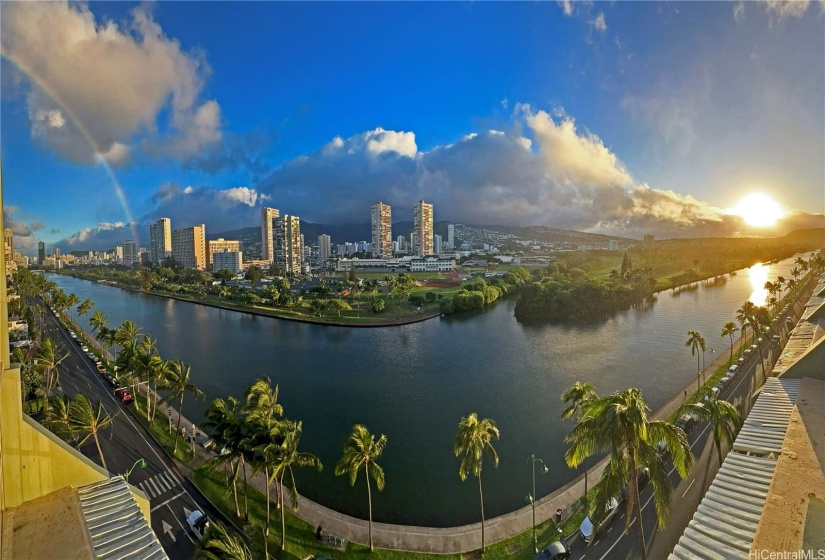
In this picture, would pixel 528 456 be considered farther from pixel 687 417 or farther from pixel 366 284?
pixel 366 284

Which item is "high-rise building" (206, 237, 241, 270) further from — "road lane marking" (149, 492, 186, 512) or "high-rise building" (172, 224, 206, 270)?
"road lane marking" (149, 492, 186, 512)

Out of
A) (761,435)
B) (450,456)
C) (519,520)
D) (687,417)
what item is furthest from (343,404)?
(761,435)

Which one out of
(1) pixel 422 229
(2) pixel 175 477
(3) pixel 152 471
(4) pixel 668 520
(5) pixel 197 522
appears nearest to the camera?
(4) pixel 668 520

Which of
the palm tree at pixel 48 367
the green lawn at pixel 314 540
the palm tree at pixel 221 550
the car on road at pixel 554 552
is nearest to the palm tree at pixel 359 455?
the green lawn at pixel 314 540

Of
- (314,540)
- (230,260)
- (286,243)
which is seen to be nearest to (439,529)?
(314,540)

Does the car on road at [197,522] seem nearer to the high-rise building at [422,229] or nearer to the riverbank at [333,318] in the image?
the riverbank at [333,318]

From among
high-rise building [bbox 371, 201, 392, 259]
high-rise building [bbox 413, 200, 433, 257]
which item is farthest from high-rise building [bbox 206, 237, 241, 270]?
high-rise building [bbox 413, 200, 433, 257]

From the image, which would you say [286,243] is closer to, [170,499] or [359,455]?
[170,499]
